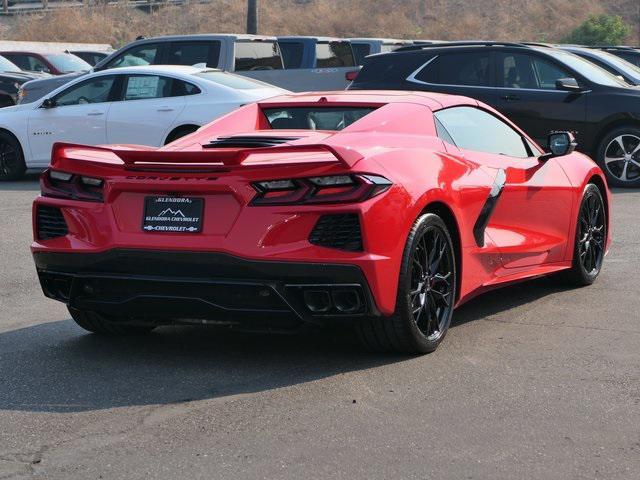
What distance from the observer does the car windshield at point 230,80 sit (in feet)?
51.2

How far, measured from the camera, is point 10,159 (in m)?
16.4

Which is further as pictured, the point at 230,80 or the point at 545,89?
the point at 230,80

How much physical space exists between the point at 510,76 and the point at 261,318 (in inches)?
408

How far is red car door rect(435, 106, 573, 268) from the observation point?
7035mm

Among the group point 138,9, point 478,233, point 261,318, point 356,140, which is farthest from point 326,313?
point 138,9

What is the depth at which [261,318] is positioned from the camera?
5.80 meters

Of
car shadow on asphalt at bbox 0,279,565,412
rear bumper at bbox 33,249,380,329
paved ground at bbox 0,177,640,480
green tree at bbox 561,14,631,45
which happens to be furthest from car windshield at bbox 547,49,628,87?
green tree at bbox 561,14,631,45

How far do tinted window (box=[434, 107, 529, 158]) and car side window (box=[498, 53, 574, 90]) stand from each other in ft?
25.2

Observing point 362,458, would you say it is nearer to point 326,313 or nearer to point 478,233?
point 326,313

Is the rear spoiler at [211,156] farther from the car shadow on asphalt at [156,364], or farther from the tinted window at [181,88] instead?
the tinted window at [181,88]

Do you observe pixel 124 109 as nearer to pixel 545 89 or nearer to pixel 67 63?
pixel 545 89

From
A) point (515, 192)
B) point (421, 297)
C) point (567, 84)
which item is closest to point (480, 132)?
point (515, 192)

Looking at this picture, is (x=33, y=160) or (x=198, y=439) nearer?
(x=198, y=439)

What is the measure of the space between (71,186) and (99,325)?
2.97 ft
